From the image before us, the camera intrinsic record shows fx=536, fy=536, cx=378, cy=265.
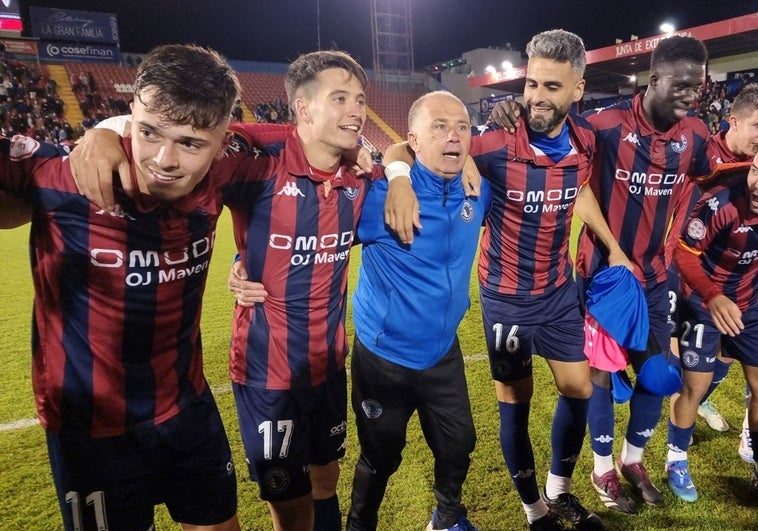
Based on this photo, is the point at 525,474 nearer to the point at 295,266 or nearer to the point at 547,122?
the point at 295,266

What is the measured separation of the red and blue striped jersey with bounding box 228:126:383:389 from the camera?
2002mm

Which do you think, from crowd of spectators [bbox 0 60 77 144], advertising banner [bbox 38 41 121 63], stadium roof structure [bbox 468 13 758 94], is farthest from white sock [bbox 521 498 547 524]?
advertising banner [bbox 38 41 121 63]

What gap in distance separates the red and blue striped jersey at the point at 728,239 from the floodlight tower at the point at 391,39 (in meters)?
29.7

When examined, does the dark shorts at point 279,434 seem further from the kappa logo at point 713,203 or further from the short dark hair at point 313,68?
the kappa logo at point 713,203

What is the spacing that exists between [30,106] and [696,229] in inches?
935

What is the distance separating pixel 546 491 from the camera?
9.05 feet

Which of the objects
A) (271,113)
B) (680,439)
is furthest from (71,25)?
(680,439)

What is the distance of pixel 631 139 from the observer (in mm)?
2744

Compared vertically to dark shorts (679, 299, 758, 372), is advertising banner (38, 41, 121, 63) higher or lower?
higher

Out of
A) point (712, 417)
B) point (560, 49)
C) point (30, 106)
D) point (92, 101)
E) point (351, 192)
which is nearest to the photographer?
point (351, 192)

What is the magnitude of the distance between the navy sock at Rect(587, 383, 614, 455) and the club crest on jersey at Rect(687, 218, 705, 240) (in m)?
0.95

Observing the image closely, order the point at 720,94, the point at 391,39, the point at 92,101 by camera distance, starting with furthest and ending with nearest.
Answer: the point at 391,39 < the point at 92,101 < the point at 720,94

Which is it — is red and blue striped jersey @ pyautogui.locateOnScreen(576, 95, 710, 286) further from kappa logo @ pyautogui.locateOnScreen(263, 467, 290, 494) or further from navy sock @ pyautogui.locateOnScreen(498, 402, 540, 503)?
kappa logo @ pyautogui.locateOnScreen(263, 467, 290, 494)

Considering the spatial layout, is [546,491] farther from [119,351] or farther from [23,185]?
[23,185]
